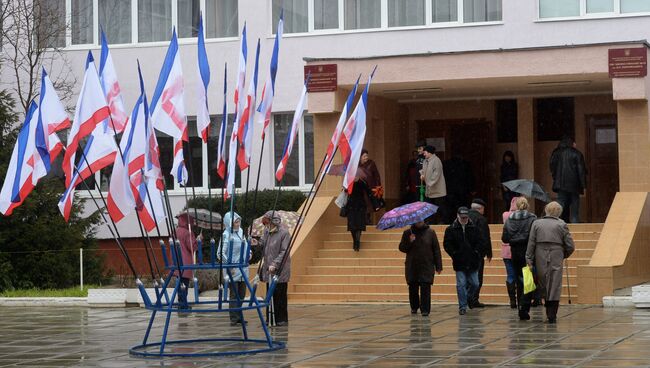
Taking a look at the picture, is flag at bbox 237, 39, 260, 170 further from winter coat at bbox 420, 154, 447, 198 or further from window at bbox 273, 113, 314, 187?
window at bbox 273, 113, 314, 187

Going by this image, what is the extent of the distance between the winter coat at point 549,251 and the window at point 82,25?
61.4 feet

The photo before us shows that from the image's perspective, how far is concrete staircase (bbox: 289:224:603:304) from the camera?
23266 mm

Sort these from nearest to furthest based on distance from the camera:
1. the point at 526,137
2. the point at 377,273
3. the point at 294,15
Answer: the point at 377,273
the point at 526,137
the point at 294,15

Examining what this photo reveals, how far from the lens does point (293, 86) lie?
104ft

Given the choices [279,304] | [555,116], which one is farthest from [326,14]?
[279,304]

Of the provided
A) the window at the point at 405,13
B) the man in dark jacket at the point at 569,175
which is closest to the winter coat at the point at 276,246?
the man in dark jacket at the point at 569,175

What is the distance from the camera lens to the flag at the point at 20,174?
15203 mm

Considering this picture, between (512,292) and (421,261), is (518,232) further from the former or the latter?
(421,261)

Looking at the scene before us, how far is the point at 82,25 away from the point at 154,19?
2028 millimetres

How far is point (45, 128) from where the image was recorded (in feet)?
49.9

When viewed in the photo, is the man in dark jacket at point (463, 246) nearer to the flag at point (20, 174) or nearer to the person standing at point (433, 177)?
the person standing at point (433, 177)

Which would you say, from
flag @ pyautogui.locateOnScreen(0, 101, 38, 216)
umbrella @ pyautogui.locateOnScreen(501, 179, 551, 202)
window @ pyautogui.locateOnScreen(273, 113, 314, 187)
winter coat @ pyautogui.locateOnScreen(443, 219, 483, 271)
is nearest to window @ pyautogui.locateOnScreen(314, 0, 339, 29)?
window @ pyautogui.locateOnScreen(273, 113, 314, 187)

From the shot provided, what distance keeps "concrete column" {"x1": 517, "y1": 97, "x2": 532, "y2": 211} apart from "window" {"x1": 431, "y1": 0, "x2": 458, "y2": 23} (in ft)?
8.44

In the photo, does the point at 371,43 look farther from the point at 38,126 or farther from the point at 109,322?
the point at 38,126
